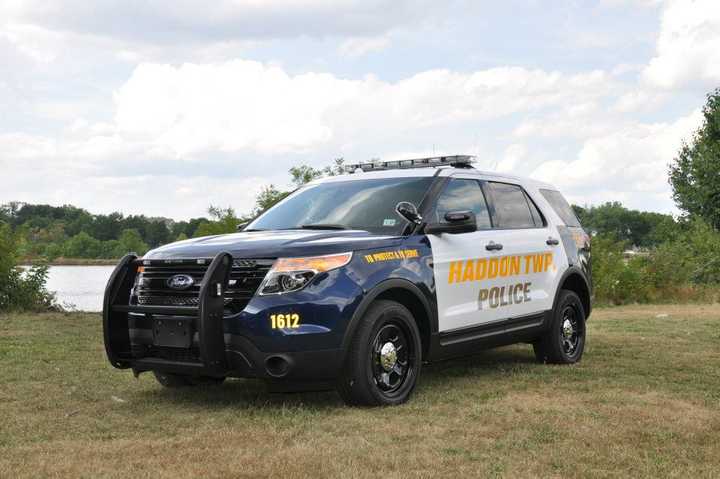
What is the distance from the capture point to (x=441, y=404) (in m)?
6.35

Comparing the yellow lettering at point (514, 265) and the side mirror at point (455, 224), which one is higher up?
the side mirror at point (455, 224)

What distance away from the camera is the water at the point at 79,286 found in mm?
16844

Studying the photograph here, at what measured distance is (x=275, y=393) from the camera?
6711 millimetres

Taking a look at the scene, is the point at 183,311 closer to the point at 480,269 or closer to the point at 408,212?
the point at 408,212

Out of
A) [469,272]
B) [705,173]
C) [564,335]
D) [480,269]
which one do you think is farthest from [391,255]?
[705,173]

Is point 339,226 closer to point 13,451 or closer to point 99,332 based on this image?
point 13,451

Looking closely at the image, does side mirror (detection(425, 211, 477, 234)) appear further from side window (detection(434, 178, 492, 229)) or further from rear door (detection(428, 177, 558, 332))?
side window (detection(434, 178, 492, 229))

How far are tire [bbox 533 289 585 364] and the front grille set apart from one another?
362 cm

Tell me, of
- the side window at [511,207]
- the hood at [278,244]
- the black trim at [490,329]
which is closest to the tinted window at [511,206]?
the side window at [511,207]

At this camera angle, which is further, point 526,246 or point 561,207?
point 561,207

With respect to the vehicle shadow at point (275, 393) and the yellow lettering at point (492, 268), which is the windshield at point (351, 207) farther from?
the vehicle shadow at point (275, 393)

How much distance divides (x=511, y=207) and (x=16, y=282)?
1090cm

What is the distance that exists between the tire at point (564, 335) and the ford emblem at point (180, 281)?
3876 mm

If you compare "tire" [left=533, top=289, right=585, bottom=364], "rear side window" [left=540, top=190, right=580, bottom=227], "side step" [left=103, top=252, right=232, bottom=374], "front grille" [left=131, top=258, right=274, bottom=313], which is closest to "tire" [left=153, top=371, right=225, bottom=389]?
"side step" [left=103, top=252, right=232, bottom=374]
